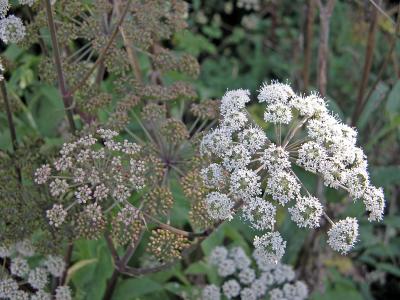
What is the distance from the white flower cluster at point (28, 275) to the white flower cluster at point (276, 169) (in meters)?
1.24

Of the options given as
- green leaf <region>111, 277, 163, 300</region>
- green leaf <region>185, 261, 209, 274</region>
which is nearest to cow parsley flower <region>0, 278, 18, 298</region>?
green leaf <region>111, 277, 163, 300</region>

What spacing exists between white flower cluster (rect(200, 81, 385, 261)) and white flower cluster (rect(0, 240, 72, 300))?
1.24 meters

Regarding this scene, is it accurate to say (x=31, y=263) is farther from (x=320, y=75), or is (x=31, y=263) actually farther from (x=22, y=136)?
(x=320, y=75)

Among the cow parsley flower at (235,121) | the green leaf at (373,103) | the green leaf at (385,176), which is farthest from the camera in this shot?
the green leaf at (373,103)

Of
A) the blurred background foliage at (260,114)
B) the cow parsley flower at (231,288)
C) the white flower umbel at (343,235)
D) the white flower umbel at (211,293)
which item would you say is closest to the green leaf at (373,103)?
the blurred background foliage at (260,114)

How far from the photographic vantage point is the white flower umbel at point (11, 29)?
3.46m

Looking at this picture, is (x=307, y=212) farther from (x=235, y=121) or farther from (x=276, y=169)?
(x=235, y=121)

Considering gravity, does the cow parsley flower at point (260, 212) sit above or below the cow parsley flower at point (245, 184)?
below

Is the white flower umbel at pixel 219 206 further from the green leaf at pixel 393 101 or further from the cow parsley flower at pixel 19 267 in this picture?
the green leaf at pixel 393 101

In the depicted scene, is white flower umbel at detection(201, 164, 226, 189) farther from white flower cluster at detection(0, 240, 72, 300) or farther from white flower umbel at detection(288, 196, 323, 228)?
white flower cluster at detection(0, 240, 72, 300)

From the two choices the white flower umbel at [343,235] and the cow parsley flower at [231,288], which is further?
the cow parsley flower at [231,288]

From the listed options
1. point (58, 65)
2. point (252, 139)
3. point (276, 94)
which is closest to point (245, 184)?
point (252, 139)

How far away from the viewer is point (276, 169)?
9.84 feet

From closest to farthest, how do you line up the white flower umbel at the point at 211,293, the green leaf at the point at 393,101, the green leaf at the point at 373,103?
the white flower umbel at the point at 211,293 < the green leaf at the point at 393,101 < the green leaf at the point at 373,103
